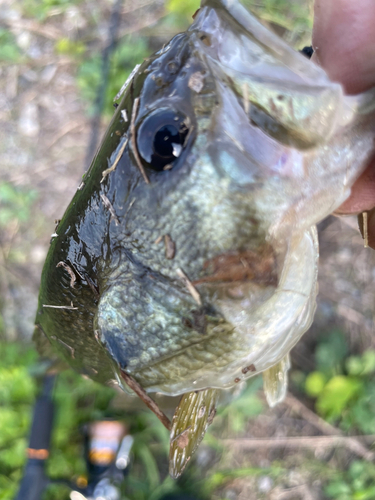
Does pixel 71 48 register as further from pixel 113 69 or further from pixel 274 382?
pixel 274 382

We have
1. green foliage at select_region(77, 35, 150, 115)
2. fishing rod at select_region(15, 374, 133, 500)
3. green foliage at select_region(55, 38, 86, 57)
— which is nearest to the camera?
fishing rod at select_region(15, 374, 133, 500)

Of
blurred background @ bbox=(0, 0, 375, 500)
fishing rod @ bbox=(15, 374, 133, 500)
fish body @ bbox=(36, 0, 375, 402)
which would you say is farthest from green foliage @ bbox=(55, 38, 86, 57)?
fishing rod @ bbox=(15, 374, 133, 500)

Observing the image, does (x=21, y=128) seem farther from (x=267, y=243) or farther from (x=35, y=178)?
(x=267, y=243)

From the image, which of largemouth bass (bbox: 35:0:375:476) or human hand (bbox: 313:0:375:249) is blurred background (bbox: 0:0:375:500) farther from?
largemouth bass (bbox: 35:0:375:476)

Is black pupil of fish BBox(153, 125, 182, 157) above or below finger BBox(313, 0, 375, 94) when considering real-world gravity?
above

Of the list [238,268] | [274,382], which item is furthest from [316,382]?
[238,268]

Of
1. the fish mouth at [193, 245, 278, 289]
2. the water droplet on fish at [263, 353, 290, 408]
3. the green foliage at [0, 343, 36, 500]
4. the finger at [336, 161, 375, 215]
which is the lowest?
the green foliage at [0, 343, 36, 500]

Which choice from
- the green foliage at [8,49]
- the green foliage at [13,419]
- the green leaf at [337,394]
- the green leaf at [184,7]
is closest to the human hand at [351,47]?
the green leaf at [337,394]
